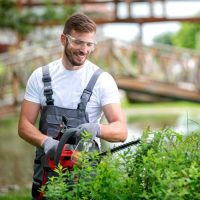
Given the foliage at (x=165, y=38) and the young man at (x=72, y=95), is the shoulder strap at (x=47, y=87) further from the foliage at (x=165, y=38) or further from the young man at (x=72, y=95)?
the foliage at (x=165, y=38)

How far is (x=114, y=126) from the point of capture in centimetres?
417

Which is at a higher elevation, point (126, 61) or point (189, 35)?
point (126, 61)

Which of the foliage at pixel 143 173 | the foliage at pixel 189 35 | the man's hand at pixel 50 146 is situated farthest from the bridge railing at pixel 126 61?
the foliage at pixel 189 35

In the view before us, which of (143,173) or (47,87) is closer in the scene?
(143,173)

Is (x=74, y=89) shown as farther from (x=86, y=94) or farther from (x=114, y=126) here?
(x=114, y=126)

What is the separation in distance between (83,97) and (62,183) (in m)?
0.98

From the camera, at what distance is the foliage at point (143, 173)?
3164 millimetres

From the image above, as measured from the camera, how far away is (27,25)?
22734mm

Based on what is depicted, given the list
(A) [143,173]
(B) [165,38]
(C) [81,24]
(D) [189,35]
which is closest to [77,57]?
(C) [81,24]

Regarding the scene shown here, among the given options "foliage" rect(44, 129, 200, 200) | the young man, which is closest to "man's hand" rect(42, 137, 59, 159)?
the young man

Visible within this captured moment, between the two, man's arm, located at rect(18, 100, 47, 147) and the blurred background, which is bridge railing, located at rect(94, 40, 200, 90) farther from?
man's arm, located at rect(18, 100, 47, 147)

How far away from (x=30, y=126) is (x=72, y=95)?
0.97 feet

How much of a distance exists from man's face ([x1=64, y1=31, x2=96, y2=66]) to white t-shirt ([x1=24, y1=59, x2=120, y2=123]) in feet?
0.32

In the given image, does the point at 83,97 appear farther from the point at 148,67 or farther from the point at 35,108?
the point at 148,67
